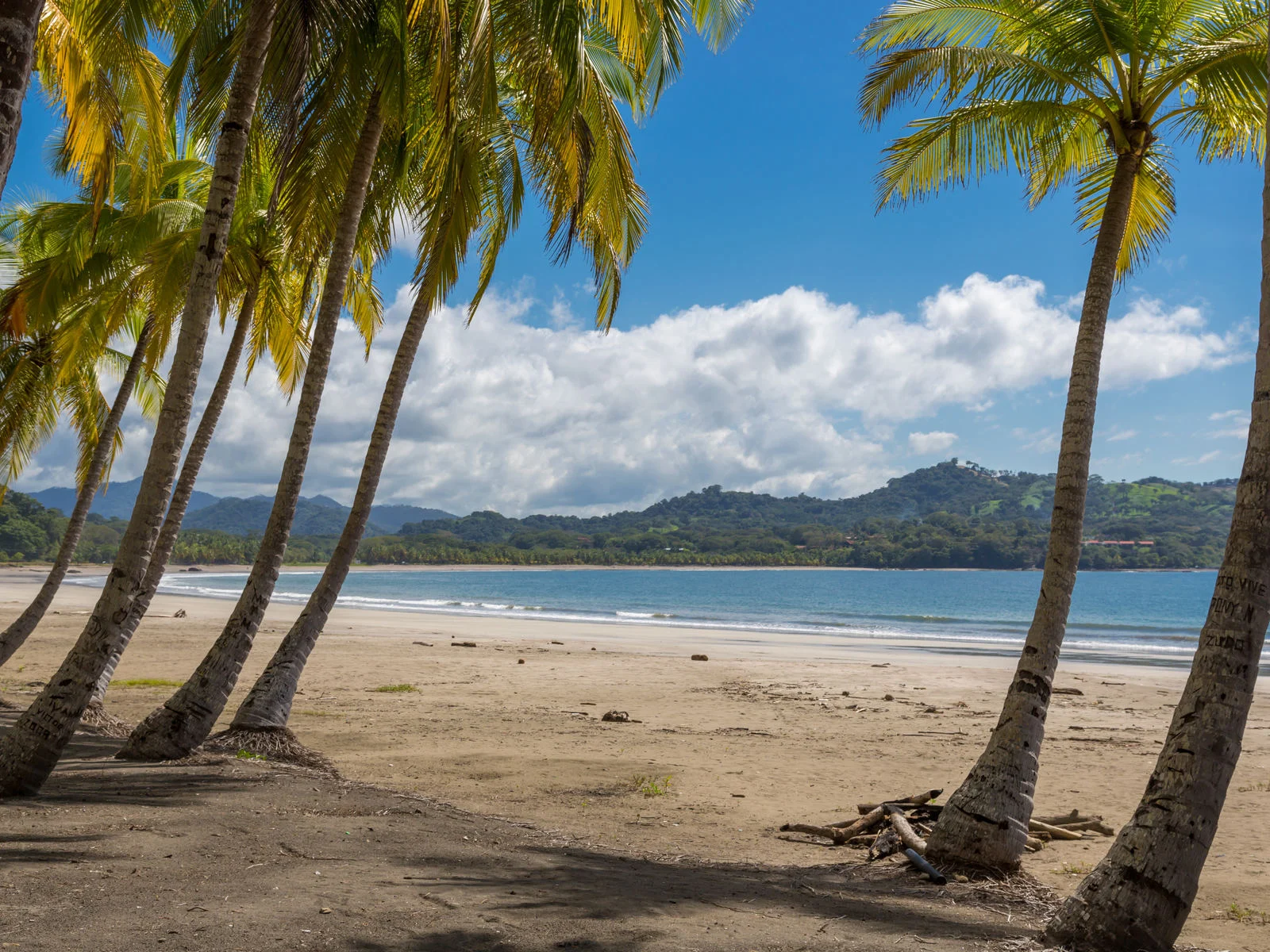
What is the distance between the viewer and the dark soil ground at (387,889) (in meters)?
3.50

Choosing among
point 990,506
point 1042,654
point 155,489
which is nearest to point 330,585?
point 155,489

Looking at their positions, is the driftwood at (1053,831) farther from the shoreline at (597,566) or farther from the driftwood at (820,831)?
the shoreline at (597,566)

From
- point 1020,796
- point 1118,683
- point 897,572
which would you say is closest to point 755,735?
point 1020,796

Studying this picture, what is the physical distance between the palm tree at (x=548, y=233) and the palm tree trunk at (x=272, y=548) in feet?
1.73

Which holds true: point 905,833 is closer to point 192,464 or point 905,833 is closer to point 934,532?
point 192,464

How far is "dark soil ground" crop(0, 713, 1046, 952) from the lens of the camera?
3496 mm

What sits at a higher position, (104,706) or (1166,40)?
(1166,40)

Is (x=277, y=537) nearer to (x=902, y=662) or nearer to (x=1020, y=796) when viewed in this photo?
(x=1020, y=796)

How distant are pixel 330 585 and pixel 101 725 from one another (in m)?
2.65

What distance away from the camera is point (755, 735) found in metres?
11.1

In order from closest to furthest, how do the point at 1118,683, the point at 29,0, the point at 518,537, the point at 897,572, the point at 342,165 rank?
the point at 29,0 < the point at 342,165 < the point at 1118,683 < the point at 897,572 < the point at 518,537

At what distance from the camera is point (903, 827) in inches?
231

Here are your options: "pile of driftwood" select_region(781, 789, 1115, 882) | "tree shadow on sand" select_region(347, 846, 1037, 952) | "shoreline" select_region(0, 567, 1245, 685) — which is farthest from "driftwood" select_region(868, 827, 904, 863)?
"shoreline" select_region(0, 567, 1245, 685)

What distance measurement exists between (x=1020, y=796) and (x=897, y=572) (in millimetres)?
139289
